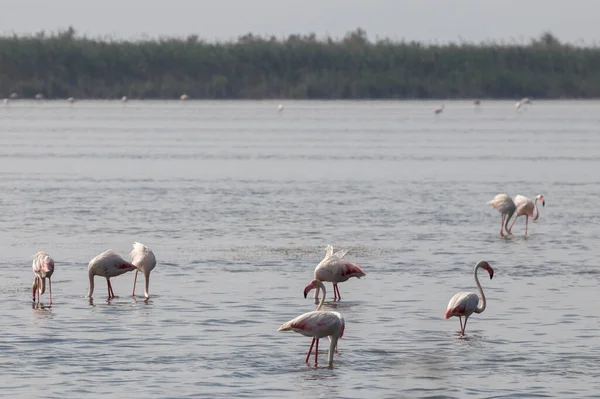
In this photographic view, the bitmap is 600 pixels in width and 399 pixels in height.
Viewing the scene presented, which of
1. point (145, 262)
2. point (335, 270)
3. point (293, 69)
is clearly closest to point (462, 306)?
point (335, 270)

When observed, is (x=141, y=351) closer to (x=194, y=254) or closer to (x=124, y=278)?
(x=124, y=278)

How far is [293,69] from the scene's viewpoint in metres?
81.0

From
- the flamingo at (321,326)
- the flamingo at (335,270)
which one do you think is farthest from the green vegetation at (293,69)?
the flamingo at (321,326)

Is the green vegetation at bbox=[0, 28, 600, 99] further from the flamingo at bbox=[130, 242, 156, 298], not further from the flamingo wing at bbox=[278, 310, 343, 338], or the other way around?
the flamingo wing at bbox=[278, 310, 343, 338]

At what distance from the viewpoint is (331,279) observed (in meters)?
16.4

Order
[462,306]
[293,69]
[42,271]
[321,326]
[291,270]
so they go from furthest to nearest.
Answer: [293,69] < [291,270] < [42,271] < [462,306] < [321,326]

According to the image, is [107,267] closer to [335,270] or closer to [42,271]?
[42,271]

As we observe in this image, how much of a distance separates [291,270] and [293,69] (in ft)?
207

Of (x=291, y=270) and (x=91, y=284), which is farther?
(x=291, y=270)

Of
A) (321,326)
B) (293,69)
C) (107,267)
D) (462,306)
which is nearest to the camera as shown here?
(321,326)

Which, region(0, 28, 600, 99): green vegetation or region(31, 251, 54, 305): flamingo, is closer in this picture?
region(31, 251, 54, 305): flamingo

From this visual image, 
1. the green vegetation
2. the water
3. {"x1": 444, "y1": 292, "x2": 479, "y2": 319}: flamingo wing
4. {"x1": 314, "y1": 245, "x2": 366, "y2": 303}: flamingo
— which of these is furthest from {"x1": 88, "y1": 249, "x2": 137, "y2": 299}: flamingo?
the green vegetation

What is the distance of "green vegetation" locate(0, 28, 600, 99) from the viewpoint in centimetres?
7994

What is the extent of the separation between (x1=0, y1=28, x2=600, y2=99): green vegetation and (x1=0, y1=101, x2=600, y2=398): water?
116 ft
